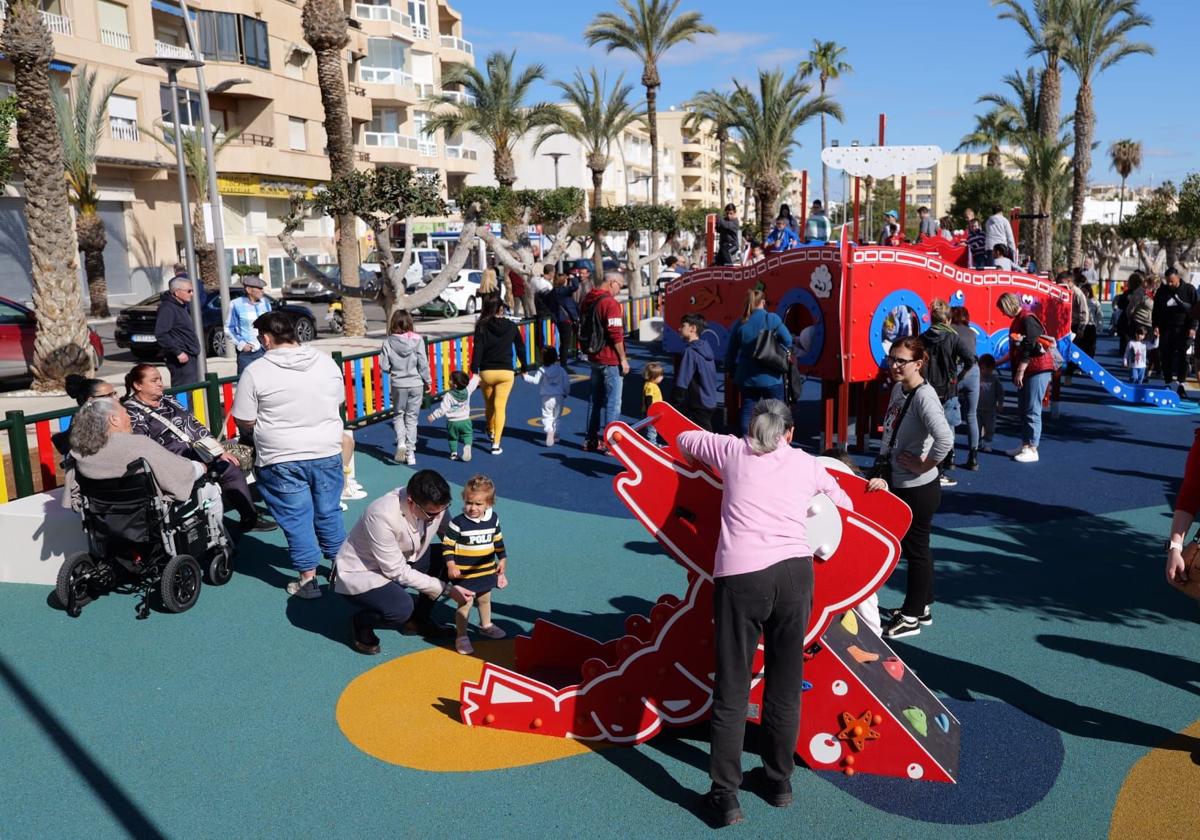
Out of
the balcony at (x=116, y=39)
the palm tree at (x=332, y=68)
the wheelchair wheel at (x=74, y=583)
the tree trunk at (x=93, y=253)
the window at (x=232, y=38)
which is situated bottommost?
the wheelchair wheel at (x=74, y=583)

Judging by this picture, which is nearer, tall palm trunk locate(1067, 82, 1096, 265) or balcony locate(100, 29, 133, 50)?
tall palm trunk locate(1067, 82, 1096, 265)

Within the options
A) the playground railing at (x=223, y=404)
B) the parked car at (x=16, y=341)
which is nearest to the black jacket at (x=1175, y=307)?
the playground railing at (x=223, y=404)

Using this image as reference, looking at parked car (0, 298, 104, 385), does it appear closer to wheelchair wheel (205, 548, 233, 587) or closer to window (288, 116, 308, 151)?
wheelchair wheel (205, 548, 233, 587)

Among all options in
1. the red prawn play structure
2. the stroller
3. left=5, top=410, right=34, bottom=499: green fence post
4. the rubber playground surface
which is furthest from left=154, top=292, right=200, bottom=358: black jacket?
the red prawn play structure

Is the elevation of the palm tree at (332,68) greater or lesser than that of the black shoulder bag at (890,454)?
greater

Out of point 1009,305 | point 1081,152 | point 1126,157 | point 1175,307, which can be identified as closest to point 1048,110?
point 1081,152

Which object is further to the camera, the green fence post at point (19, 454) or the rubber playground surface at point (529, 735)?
the green fence post at point (19, 454)

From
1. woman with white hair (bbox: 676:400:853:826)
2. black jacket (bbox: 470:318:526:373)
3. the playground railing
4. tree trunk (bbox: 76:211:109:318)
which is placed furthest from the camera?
tree trunk (bbox: 76:211:109:318)

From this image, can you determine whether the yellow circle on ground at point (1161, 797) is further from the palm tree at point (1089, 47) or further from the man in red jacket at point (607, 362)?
the palm tree at point (1089, 47)

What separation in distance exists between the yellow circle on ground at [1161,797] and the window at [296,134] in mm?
43635

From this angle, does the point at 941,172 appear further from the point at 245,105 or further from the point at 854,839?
the point at 854,839

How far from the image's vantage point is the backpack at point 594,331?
1091cm

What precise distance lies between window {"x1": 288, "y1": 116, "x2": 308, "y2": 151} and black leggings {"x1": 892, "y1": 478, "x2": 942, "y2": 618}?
4191 cm

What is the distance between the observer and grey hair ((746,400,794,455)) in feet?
13.4
